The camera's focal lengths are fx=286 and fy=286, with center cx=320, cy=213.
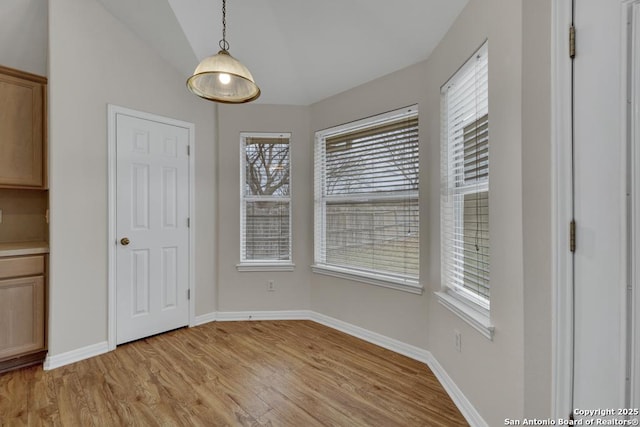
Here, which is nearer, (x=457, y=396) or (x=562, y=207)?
(x=562, y=207)

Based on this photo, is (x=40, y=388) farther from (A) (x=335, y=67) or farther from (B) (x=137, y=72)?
(A) (x=335, y=67)

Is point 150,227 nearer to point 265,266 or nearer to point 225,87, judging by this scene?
point 265,266

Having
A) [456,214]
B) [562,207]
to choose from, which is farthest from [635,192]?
[456,214]

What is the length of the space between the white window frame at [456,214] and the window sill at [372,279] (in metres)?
0.31

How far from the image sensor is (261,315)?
125 inches

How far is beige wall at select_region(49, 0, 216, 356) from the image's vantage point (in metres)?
2.21

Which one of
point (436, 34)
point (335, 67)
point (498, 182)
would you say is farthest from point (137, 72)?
point (498, 182)

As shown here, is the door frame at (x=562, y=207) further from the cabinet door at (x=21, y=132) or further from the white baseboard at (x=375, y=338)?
the cabinet door at (x=21, y=132)

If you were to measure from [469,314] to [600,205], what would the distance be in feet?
2.99

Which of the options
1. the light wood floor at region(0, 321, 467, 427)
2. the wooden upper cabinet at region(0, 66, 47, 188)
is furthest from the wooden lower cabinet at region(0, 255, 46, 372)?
the wooden upper cabinet at region(0, 66, 47, 188)

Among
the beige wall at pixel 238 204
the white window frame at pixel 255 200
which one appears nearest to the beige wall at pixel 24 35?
the beige wall at pixel 238 204

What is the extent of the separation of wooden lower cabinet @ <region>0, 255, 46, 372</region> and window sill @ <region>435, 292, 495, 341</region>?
3044mm

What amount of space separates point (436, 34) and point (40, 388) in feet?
12.0

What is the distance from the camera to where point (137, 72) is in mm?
2633
